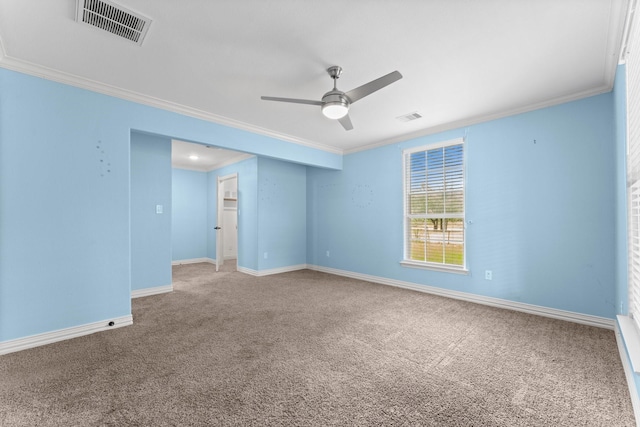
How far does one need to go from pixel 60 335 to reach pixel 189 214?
476 cm

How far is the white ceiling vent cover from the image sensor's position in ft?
6.17

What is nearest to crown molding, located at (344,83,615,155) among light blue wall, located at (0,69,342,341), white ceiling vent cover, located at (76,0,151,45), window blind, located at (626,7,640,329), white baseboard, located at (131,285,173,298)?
window blind, located at (626,7,640,329)

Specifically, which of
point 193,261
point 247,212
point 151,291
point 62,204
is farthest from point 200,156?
point 62,204

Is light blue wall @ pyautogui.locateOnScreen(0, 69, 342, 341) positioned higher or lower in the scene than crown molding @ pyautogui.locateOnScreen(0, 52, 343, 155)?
lower

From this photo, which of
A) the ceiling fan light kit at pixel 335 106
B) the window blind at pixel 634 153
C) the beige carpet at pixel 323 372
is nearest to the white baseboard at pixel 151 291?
the beige carpet at pixel 323 372

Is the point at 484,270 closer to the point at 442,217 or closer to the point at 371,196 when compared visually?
the point at 442,217

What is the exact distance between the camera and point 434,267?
14.2ft

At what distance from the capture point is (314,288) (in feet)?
15.4

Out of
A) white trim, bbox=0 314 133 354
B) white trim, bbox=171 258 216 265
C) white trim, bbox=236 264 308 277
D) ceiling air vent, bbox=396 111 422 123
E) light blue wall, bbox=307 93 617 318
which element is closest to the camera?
white trim, bbox=0 314 133 354

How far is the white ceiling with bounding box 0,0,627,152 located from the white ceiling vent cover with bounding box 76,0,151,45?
59 millimetres

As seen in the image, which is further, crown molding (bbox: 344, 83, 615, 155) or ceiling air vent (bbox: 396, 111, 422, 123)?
ceiling air vent (bbox: 396, 111, 422, 123)

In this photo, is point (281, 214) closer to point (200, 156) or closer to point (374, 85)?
point (200, 156)

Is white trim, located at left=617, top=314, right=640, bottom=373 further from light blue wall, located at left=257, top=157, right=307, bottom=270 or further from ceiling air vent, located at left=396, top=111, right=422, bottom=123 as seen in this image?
light blue wall, located at left=257, top=157, right=307, bottom=270

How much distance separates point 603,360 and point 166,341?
12.5 feet
